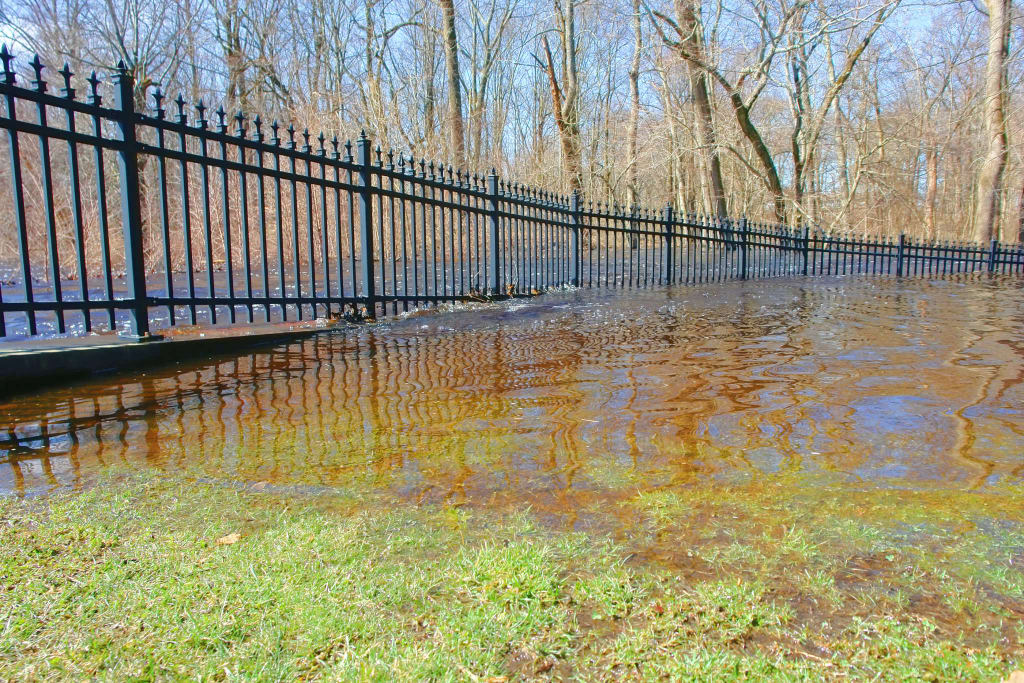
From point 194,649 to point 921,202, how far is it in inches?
1765

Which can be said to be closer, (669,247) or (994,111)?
(669,247)

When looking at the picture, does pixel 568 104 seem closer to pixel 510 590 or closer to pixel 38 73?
pixel 38 73

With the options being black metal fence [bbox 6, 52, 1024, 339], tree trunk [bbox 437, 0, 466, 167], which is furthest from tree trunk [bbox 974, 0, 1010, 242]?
tree trunk [bbox 437, 0, 466, 167]

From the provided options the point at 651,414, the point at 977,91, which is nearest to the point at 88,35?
the point at 651,414

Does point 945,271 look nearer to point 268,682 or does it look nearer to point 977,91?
point 977,91

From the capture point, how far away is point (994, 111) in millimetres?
22328

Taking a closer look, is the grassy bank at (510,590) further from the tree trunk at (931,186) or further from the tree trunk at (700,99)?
the tree trunk at (931,186)

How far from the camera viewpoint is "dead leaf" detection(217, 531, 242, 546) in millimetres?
2123

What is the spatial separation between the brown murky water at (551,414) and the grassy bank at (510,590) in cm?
33

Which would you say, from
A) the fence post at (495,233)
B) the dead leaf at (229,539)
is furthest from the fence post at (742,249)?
the dead leaf at (229,539)

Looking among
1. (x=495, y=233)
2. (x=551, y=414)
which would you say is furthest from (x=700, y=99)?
(x=551, y=414)

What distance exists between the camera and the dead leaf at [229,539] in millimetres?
2123

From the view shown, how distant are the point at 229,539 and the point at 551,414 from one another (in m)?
1.90

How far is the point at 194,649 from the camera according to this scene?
1.62m
